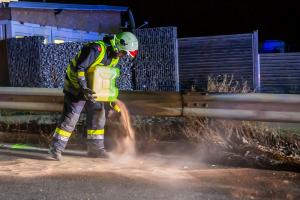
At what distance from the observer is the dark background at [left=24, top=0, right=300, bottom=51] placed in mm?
29281

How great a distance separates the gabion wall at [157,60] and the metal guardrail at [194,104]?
7.84m

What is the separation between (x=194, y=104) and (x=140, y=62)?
9019 mm

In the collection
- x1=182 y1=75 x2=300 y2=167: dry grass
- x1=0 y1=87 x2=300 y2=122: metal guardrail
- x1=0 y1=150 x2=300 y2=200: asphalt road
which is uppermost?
x1=0 y1=87 x2=300 y2=122: metal guardrail

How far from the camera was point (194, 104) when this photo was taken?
6.79 meters

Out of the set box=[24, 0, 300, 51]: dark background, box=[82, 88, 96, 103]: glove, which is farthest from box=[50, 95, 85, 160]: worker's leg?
box=[24, 0, 300, 51]: dark background

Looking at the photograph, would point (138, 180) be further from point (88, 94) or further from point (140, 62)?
point (140, 62)

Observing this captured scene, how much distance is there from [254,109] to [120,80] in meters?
9.18

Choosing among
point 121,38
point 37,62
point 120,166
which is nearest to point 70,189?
point 120,166

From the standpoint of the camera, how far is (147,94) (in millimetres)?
7105

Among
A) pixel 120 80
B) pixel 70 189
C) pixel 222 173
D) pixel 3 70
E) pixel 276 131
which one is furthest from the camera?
pixel 3 70

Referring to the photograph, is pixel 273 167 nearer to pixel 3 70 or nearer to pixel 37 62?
pixel 37 62

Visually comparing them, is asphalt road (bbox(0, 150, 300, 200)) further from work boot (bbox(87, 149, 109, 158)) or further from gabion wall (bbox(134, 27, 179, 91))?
gabion wall (bbox(134, 27, 179, 91))

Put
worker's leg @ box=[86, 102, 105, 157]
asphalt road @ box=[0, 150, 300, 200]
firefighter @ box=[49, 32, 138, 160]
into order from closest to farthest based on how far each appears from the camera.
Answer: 1. asphalt road @ box=[0, 150, 300, 200]
2. firefighter @ box=[49, 32, 138, 160]
3. worker's leg @ box=[86, 102, 105, 157]

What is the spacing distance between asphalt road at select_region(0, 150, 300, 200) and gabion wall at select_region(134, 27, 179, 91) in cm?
890
